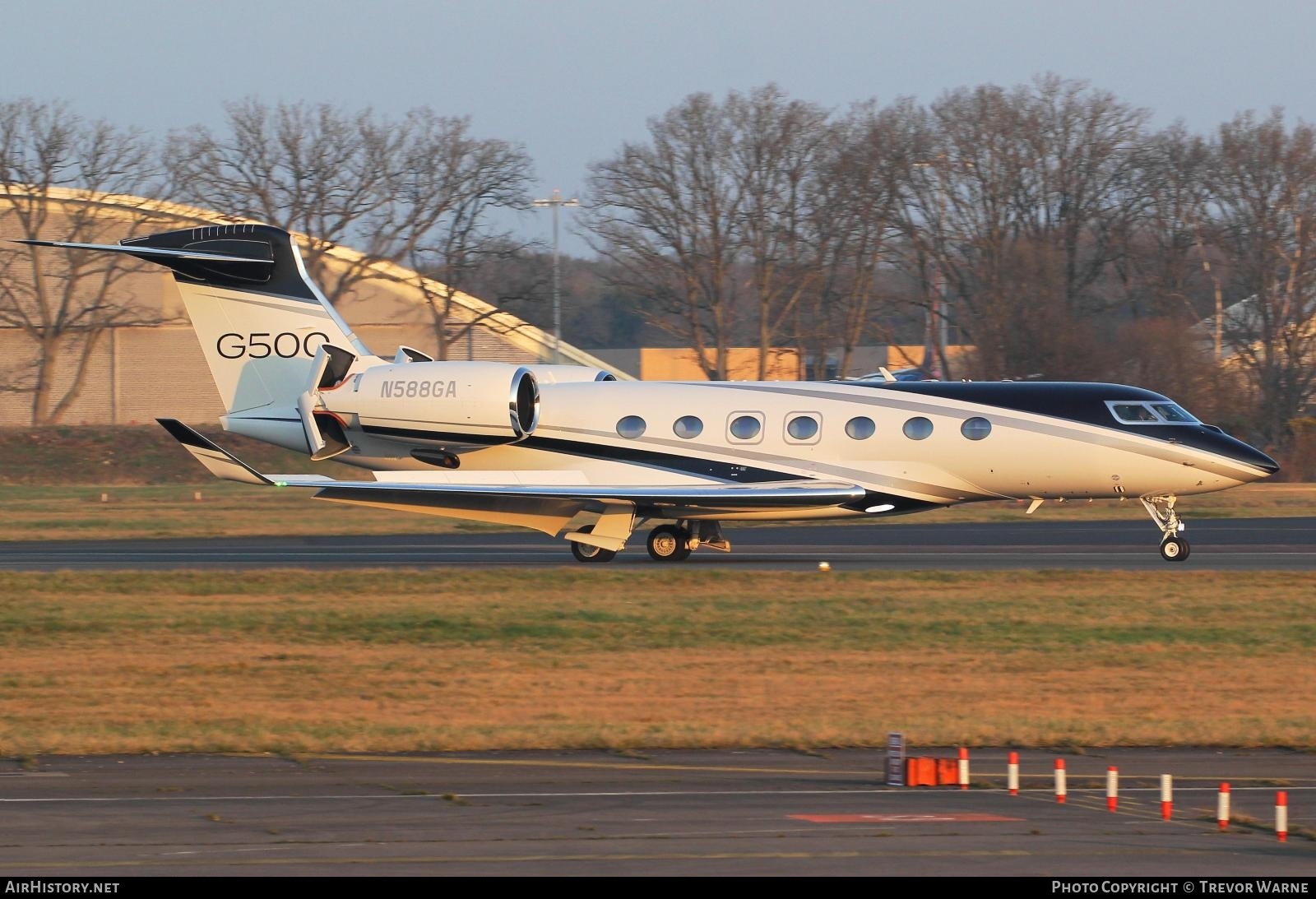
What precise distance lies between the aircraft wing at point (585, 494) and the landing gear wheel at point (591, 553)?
36.1 inches

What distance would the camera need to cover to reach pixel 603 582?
2125cm

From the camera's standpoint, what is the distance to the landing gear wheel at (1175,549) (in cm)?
2352

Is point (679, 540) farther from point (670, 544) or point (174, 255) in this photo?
point (174, 255)

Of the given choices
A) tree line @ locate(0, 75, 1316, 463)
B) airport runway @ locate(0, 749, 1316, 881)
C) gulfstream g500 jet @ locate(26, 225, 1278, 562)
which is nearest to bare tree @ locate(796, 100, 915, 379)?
tree line @ locate(0, 75, 1316, 463)

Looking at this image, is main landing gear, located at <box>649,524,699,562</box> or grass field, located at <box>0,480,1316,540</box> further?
grass field, located at <box>0,480,1316,540</box>

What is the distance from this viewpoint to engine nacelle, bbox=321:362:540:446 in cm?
2367

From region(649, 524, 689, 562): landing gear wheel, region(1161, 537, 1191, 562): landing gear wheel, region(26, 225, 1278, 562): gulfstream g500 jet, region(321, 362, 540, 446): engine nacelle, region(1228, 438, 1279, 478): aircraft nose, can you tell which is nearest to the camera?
region(1228, 438, 1279, 478): aircraft nose

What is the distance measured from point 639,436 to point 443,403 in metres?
3.07

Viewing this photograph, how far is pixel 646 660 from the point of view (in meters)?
15.6

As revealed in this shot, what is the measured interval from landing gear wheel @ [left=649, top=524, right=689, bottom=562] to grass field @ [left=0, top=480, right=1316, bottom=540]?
5707 millimetres

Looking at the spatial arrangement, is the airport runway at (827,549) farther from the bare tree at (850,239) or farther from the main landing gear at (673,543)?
the bare tree at (850,239)

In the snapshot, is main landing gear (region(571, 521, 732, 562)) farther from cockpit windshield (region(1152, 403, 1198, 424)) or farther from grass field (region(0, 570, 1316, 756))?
cockpit windshield (region(1152, 403, 1198, 424))

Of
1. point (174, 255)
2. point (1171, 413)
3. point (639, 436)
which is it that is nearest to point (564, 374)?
point (639, 436)
